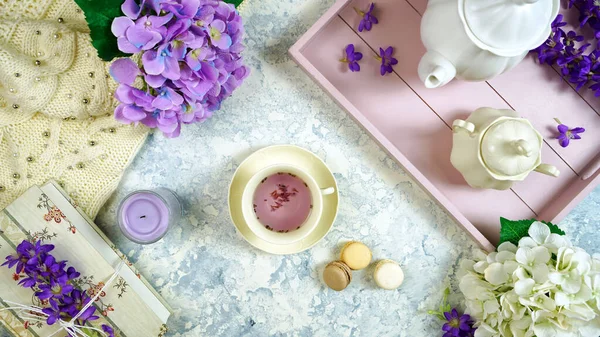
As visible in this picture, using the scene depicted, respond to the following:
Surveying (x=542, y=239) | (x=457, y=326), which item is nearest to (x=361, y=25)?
(x=542, y=239)

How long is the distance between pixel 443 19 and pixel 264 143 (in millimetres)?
416

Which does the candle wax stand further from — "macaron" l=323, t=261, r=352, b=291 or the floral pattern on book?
"macaron" l=323, t=261, r=352, b=291

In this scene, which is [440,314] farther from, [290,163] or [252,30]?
[252,30]

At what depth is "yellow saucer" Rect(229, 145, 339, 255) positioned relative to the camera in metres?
0.99

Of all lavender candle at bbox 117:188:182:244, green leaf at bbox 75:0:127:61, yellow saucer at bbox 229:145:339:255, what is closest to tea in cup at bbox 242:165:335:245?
yellow saucer at bbox 229:145:339:255

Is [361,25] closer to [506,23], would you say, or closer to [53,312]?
[506,23]

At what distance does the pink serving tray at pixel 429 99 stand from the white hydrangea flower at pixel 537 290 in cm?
8

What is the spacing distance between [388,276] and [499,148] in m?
0.34

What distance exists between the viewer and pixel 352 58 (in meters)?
0.97

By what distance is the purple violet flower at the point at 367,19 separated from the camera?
968 mm

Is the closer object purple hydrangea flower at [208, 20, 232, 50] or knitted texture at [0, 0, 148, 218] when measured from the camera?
purple hydrangea flower at [208, 20, 232, 50]

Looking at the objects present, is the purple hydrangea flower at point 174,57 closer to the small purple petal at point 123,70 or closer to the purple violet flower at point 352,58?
the small purple petal at point 123,70

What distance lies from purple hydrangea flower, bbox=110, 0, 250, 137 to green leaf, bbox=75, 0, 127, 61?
26mm

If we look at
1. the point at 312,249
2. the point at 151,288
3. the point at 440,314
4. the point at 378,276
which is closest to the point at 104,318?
the point at 151,288
